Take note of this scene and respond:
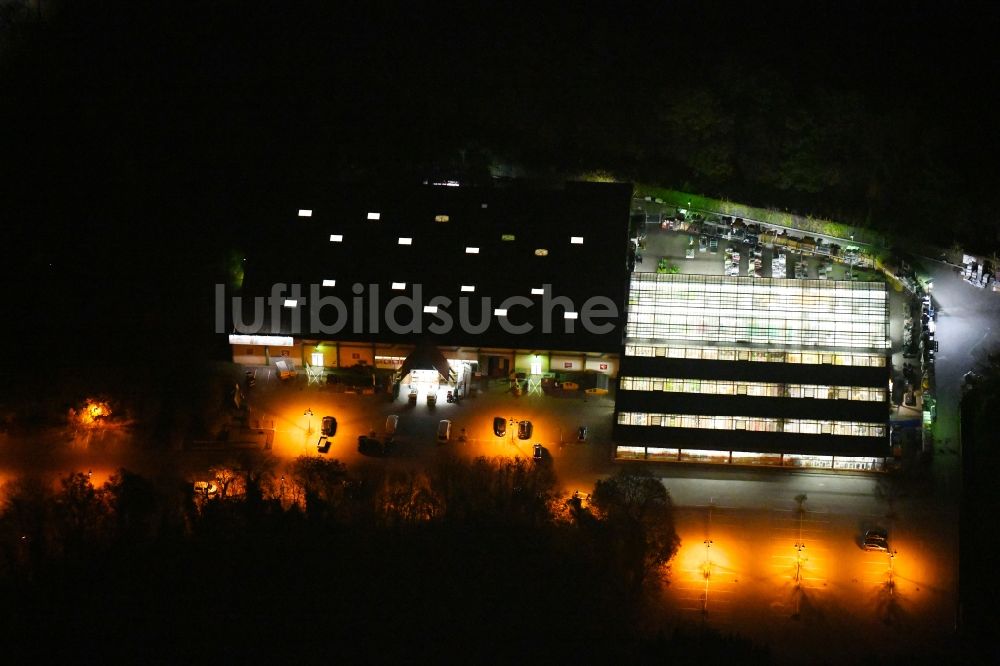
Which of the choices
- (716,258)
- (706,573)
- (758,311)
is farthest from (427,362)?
(716,258)

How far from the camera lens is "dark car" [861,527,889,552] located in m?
42.8

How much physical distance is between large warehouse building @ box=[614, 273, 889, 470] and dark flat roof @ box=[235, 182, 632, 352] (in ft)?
7.79

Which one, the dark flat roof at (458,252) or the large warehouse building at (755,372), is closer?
the large warehouse building at (755,372)

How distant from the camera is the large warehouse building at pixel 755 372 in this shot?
4728 cm

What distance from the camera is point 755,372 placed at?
4956 centimetres

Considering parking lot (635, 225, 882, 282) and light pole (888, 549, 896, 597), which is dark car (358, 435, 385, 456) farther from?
light pole (888, 549, 896, 597)

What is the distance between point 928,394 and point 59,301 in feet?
122

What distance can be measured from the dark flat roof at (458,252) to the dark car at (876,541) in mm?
12925

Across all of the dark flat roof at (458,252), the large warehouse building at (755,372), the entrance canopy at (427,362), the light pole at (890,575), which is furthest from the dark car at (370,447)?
the light pole at (890,575)

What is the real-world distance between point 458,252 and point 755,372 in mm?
14023

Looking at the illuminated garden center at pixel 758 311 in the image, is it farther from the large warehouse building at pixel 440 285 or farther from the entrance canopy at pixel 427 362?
the entrance canopy at pixel 427 362

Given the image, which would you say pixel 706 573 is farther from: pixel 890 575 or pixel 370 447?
pixel 370 447

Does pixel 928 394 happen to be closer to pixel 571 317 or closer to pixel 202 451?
pixel 571 317
